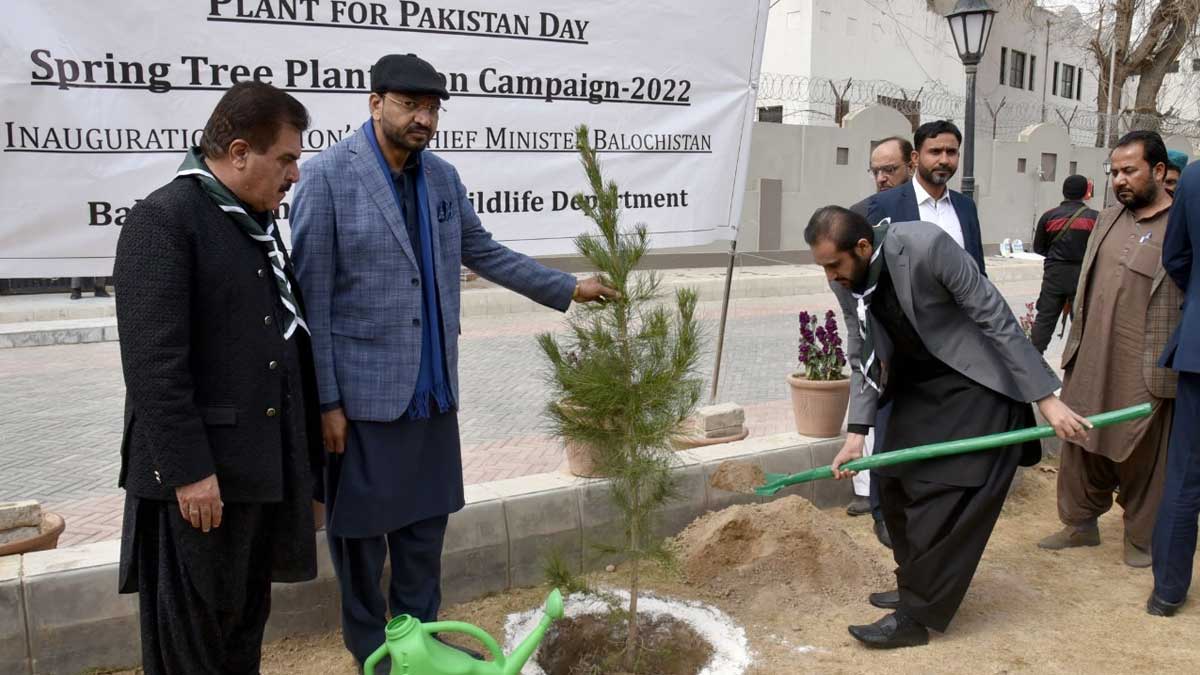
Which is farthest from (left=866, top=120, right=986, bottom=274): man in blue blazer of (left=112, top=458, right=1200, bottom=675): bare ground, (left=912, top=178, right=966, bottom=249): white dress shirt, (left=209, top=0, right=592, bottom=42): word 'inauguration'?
(left=209, top=0, right=592, bottom=42): word 'inauguration'

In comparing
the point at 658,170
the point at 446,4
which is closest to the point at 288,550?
the point at 446,4

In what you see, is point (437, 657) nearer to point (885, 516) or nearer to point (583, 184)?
point (885, 516)

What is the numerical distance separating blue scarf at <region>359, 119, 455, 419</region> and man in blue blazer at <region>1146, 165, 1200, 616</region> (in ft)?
8.62

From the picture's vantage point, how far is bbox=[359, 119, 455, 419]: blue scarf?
9.46 feet

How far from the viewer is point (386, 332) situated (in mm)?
2805

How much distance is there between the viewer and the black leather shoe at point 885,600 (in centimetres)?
362

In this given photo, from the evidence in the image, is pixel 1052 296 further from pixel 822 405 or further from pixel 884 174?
pixel 822 405

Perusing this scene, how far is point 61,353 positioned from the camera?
9.04 m

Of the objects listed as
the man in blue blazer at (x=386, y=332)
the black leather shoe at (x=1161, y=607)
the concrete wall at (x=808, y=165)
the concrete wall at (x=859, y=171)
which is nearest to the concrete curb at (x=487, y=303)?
the concrete wall at (x=859, y=171)

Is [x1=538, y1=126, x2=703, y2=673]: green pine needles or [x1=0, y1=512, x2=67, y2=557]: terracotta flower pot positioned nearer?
[x1=538, y1=126, x2=703, y2=673]: green pine needles

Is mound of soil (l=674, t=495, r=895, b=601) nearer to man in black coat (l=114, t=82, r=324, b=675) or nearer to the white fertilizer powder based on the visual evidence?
the white fertilizer powder

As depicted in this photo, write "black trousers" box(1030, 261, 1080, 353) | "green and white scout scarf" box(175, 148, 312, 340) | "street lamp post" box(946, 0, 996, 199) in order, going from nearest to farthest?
"green and white scout scarf" box(175, 148, 312, 340) < "black trousers" box(1030, 261, 1080, 353) < "street lamp post" box(946, 0, 996, 199)

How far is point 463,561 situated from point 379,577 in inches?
24.2

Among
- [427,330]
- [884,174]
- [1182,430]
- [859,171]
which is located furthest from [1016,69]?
[427,330]
